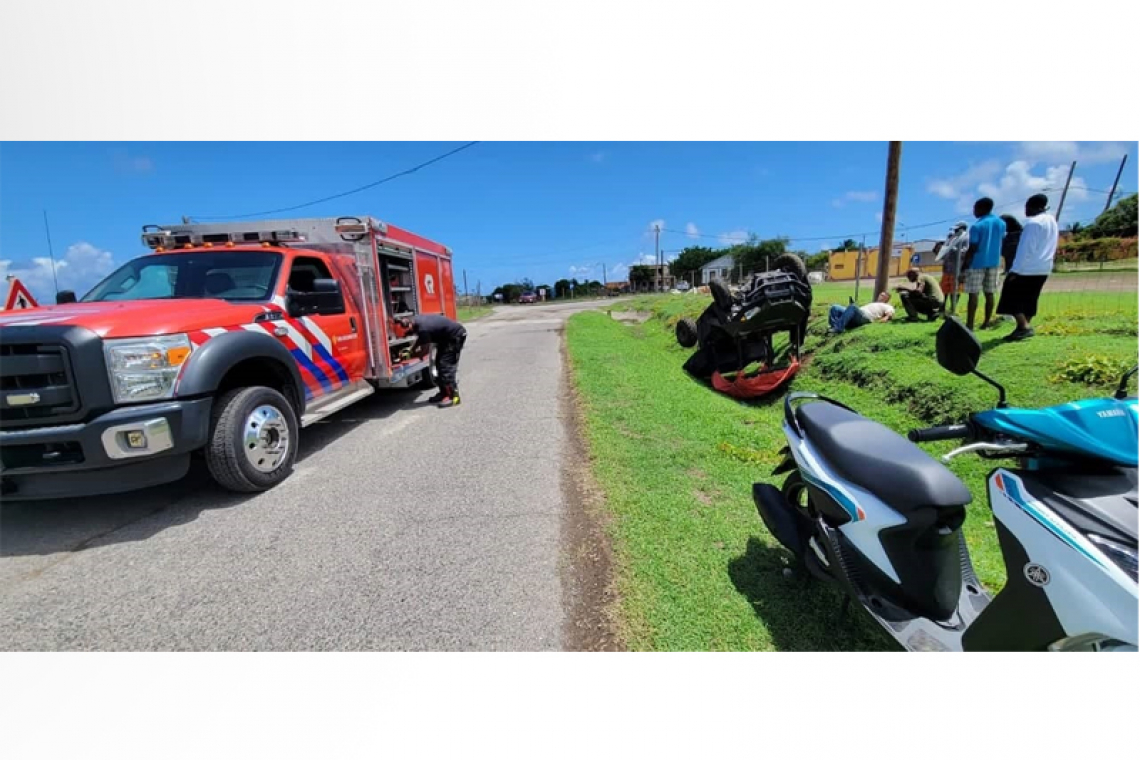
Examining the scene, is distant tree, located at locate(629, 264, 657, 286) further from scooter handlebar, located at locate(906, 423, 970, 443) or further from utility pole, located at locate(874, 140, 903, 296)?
scooter handlebar, located at locate(906, 423, 970, 443)

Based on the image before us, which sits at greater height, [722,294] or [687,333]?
[722,294]

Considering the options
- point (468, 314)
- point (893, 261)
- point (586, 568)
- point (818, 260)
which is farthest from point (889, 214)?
point (818, 260)

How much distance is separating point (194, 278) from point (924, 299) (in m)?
9.63

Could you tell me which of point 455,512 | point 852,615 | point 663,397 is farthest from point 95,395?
point 663,397

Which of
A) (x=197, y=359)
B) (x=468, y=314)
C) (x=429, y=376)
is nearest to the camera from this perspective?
(x=197, y=359)

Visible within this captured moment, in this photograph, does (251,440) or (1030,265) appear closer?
(251,440)

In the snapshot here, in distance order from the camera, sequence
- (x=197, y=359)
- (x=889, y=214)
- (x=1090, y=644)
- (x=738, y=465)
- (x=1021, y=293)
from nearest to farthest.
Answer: (x=1090, y=644) → (x=197, y=359) → (x=738, y=465) → (x=1021, y=293) → (x=889, y=214)

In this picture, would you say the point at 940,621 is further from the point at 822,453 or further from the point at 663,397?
the point at 663,397

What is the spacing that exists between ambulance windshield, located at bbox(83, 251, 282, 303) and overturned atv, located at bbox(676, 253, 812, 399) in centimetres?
560

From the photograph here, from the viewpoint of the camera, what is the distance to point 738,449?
4.02 metres

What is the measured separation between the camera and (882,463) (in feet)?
6.10

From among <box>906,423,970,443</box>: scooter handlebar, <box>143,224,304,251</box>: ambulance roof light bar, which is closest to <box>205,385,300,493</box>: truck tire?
<box>143,224,304,251</box>: ambulance roof light bar

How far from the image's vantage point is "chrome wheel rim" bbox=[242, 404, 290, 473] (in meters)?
3.48

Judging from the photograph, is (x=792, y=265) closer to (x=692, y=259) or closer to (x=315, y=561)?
(x=315, y=561)
